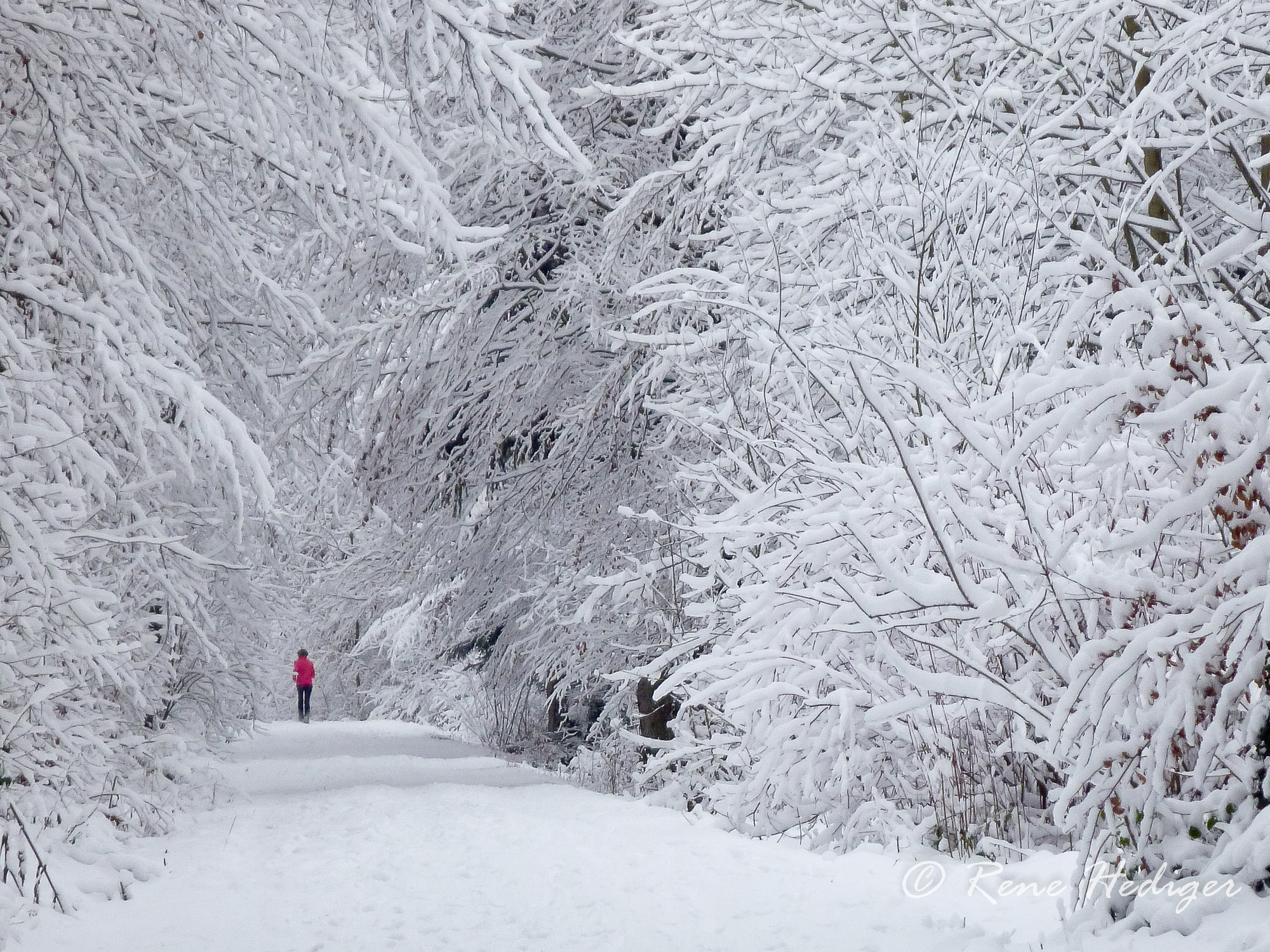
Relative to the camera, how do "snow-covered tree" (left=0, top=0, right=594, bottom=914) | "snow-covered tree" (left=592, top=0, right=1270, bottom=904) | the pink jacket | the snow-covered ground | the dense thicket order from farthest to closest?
the pink jacket, "snow-covered tree" (left=0, top=0, right=594, bottom=914), the snow-covered ground, the dense thicket, "snow-covered tree" (left=592, top=0, right=1270, bottom=904)

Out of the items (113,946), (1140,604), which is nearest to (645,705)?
(113,946)

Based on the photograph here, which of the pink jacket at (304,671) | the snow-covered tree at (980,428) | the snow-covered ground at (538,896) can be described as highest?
the snow-covered tree at (980,428)

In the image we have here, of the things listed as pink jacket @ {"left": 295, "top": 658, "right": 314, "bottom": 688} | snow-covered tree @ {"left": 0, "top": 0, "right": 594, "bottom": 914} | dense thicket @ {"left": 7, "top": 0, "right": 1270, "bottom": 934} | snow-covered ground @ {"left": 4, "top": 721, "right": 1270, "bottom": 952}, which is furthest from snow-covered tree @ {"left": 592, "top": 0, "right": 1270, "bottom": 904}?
pink jacket @ {"left": 295, "top": 658, "right": 314, "bottom": 688}

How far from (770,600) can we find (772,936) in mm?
1418

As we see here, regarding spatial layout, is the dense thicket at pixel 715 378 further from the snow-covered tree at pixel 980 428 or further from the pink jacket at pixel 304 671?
the pink jacket at pixel 304 671

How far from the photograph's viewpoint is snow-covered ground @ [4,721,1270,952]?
4355mm

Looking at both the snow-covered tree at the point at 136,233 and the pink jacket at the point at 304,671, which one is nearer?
the snow-covered tree at the point at 136,233

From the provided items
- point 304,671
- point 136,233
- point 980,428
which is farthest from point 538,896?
point 304,671

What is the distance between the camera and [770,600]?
213 inches

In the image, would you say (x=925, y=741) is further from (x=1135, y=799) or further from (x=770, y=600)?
(x=1135, y=799)

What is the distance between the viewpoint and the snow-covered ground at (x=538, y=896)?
436 centimetres

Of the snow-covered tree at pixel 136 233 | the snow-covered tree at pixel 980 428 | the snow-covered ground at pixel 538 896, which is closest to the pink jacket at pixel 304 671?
the snow-covered ground at pixel 538 896

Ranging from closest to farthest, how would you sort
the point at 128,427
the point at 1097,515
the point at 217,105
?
the point at 1097,515, the point at 128,427, the point at 217,105

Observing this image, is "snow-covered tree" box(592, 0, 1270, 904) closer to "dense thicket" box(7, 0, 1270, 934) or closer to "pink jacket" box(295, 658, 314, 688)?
"dense thicket" box(7, 0, 1270, 934)
